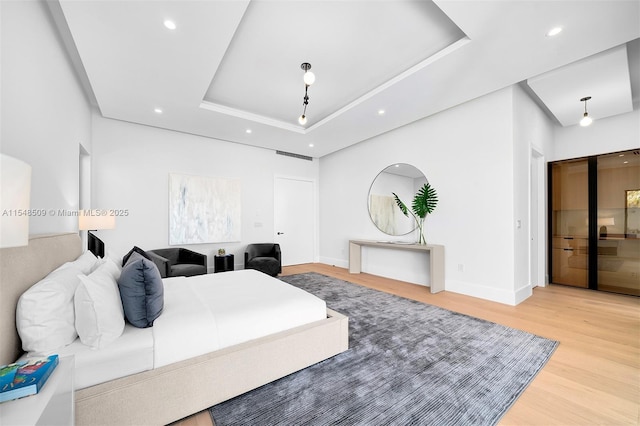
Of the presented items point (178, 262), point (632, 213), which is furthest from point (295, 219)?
point (632, 213)

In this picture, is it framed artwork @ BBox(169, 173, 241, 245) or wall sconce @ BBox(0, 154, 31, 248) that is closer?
wall sconce @ BBox(0, 154, 31, 248)

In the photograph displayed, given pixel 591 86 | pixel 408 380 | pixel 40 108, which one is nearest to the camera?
pixel 408 380

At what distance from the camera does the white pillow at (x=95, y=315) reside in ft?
4.31

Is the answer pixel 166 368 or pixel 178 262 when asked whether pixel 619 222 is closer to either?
pixel 166 368

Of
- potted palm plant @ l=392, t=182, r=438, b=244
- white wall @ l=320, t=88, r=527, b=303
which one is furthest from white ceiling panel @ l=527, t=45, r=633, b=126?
potted palm plant @ l=392, t=182, r=438, b=244

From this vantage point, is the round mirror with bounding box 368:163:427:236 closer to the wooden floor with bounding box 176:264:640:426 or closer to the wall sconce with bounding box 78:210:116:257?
the wooden floor with bounding box 176:264:640:426

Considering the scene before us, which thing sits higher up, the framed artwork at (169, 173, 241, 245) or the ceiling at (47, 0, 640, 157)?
the ceiling at (47, 0, 640, 157)

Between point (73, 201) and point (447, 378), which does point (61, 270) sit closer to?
point (73, 201)

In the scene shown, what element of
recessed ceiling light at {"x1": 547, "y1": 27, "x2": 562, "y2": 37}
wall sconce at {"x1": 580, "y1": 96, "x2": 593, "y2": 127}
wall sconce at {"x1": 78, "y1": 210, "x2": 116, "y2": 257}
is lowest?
wall sconce at {"x1": 78, "y1": 210, "x2": 116, "y2": 257}

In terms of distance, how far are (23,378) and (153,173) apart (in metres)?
4.45

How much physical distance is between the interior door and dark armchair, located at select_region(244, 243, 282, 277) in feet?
2.23

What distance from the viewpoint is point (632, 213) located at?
383cm

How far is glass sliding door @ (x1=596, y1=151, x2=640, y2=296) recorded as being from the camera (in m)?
3.81

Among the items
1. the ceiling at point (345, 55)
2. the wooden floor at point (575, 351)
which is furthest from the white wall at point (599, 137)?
the wooden floor at point (575, 351)
